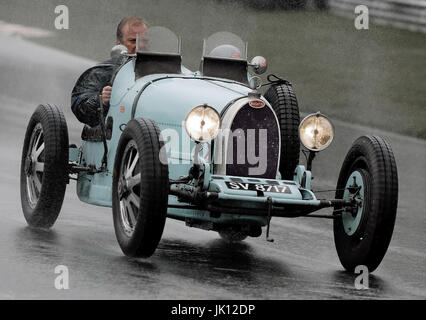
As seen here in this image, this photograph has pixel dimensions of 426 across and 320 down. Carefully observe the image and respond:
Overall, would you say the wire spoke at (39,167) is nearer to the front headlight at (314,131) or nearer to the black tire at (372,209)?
the front headlight at (314,131)

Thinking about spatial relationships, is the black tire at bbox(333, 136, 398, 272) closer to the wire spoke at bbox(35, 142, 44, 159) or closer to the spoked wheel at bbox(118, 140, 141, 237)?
the spoked wheel at bbox(118, 140, 141, 237)

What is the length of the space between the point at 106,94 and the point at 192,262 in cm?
188

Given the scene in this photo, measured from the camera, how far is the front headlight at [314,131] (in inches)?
381

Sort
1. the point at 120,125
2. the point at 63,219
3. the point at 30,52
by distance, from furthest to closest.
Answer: the point at 30,52 < the point at 63,219 < the point at 120,125

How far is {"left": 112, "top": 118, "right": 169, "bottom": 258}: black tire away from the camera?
850 centimetres

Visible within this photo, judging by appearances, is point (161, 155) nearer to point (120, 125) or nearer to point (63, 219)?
point (120, 125)

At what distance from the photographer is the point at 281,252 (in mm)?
10398

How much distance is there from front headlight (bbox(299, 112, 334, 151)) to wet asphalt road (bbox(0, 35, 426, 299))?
0.92 m

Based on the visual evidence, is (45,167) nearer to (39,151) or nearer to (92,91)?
(39,151)

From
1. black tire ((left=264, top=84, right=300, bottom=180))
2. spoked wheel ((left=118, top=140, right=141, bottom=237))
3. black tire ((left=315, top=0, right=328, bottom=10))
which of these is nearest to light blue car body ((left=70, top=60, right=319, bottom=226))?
black tire ((left=264, top=84, right=300, bottom=180))

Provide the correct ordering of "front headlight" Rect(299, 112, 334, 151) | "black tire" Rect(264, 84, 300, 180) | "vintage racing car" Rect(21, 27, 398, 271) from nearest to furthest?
"vintage racing car" Rect(21, 27, 398, 271), "front headlight" Rect(299, 112, 334, 151), "black tire" Rect(264, 84, 300, 180)
